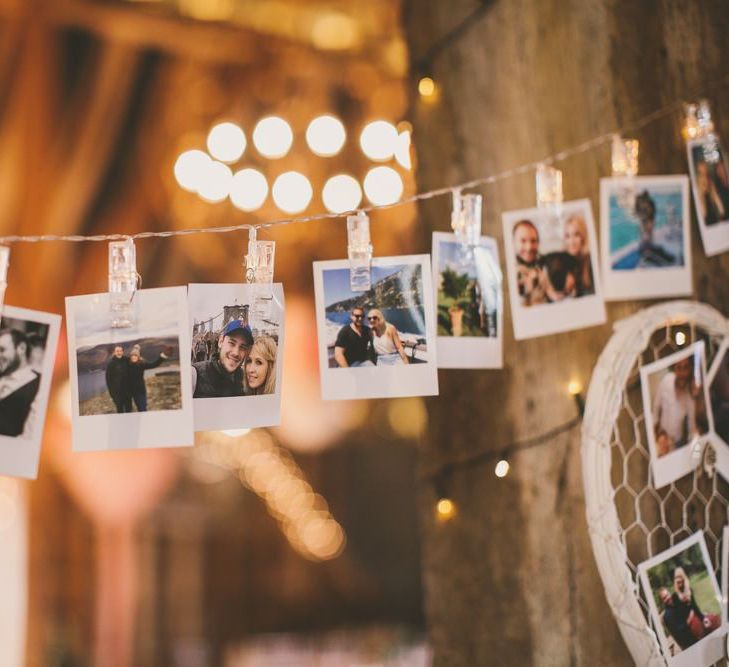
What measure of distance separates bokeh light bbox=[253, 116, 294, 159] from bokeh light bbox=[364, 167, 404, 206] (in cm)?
38

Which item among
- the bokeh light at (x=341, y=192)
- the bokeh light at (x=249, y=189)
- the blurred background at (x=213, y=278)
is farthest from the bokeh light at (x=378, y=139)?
the bokeh light at (x=249, y=189)

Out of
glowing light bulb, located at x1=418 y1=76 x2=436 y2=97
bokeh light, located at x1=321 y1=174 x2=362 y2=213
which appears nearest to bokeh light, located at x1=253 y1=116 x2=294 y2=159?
bokeh light, located at x1=321 y1=174 x2=362 y2=213

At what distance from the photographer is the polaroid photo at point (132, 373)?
118 centimetres

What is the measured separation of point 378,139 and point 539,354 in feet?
7.16

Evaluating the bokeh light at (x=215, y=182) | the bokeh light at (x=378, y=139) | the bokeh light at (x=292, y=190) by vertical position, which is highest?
the bokeh light at (x=378, y=139)

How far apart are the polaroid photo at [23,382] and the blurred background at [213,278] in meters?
0.86

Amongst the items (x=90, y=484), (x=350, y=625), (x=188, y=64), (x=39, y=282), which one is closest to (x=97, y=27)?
(x=188, y=64)

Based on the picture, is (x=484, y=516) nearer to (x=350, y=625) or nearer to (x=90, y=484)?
(x=90, y=484)

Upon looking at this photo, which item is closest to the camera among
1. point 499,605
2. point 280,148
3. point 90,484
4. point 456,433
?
point 499,605

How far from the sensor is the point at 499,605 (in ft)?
5.02

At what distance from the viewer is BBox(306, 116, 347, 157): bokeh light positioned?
3.46 m

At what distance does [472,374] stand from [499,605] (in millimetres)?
406

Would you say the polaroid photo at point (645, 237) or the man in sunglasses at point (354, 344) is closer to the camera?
the man in sunglasses at point (354, 344)

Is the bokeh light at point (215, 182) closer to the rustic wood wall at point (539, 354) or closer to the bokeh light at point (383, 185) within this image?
the bokeh light at point (383, 185)
